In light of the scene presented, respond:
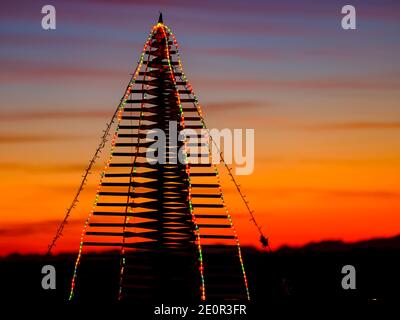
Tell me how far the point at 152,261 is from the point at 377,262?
5671cm

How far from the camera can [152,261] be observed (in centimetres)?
4100

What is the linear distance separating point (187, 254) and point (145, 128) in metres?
5.68
